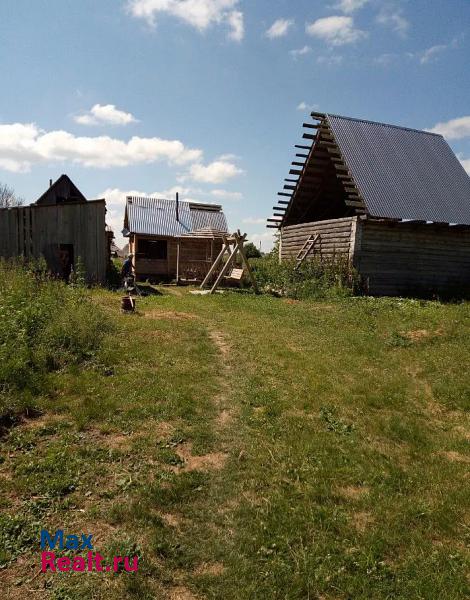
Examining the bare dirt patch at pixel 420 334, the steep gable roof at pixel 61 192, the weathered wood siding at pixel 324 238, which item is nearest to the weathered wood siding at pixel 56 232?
the weathered wood siding at pixel 324 238

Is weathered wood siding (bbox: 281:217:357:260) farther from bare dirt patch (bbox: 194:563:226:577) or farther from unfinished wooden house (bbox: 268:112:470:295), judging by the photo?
bare dirt patch (bbox: 194:563:226:577)

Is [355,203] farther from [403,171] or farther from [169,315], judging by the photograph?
[169,315]

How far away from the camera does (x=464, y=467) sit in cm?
465

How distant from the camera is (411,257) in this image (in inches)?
643

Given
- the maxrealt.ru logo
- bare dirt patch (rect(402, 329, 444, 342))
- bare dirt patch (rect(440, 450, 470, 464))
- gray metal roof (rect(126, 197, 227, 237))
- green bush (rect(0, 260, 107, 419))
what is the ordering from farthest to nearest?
gray metal roof (rect(126, 197, 227, 237)) → bare dirt patch (rect(402, 329, 444, 342)) → green bush (rect(0, 260, 107, 419)) → bare dirt patch (rect(440, 450, 470, 464)) → the maxrealt.ru logo

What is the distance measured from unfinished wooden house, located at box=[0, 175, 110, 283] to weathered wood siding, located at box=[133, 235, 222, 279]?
25.9 ft

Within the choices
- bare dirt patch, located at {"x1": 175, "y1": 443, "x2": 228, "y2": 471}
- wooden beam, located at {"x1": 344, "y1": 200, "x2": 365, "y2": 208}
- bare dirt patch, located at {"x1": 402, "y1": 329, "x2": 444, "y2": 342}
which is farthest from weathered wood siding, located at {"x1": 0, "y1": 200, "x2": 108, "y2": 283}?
bare dirt patch, located at {"x1": 175, "y1": 443, "x2": 228, "y2": 471}

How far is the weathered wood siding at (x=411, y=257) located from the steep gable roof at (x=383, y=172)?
673 millimetres

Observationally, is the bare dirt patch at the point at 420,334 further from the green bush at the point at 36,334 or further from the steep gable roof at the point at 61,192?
the steep gable roof at the point at 61,192

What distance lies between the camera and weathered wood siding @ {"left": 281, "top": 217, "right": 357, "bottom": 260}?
16.0 m

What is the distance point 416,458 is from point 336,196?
17.8m

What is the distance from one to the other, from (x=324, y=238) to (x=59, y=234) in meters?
10.7

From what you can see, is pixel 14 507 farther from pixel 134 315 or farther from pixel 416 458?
pixel 134 315

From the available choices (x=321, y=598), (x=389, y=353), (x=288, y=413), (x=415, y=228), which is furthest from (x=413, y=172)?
(x=321, y=598)
